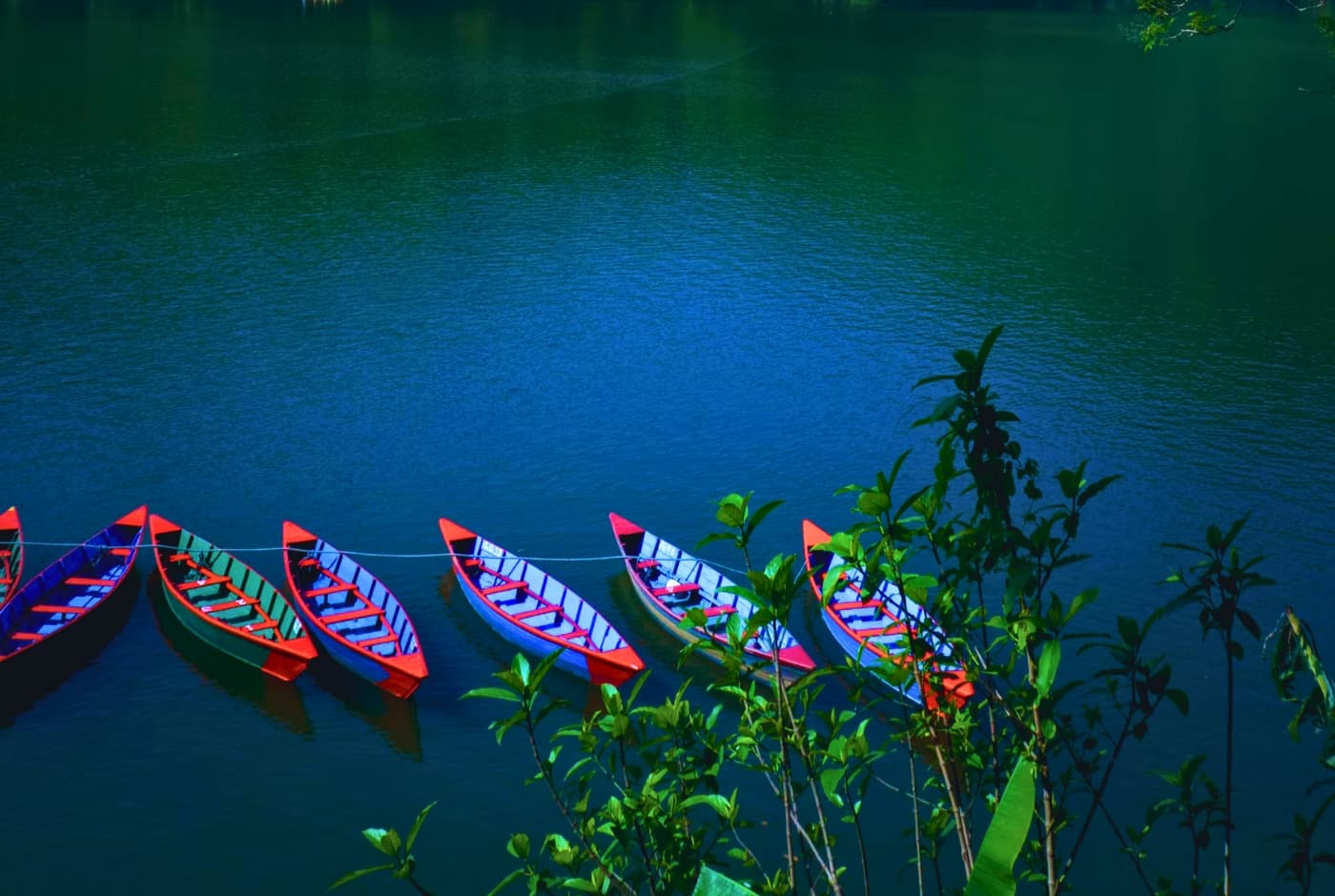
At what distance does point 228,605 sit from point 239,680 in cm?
154

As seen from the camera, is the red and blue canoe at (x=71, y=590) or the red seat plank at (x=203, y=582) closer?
the red and blue canoe at (x=71, y=590)

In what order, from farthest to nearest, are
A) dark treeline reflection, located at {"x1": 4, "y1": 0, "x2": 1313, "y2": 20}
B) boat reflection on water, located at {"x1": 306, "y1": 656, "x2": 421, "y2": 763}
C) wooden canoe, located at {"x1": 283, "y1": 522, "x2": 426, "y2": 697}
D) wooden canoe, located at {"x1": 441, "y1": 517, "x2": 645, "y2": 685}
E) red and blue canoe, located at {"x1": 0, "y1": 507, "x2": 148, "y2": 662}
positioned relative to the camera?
dark treeline reflection, located at {"x1": 4, "y1": 0, "x2": 1313, "y2": 20}
red and blue canoe, located at {"x1": 0, "y1": 507, "x2": 148, "y2": 662}
wooden canoe, located at {"x1": 441, "y1": 517, "x2": 645, "y2": 685}
wooden canoe, located at {"x1": 283, "y1": 522, "x2": 426, "y2": 697}
boat reflection on water, located at {"x1": 306, "y1": 656, "x2": 421, "y2": 763}

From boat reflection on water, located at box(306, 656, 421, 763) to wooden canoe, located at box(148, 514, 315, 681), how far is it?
0.78 meters

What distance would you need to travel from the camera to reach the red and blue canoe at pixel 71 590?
2306cm

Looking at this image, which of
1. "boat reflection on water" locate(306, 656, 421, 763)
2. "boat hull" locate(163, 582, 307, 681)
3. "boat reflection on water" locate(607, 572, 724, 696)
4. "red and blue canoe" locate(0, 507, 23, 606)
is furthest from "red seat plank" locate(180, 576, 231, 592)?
"boat reflection on water" locate(607, 572, 724, 696)

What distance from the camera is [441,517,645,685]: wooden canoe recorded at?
22.2 m

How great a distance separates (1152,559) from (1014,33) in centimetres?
6905

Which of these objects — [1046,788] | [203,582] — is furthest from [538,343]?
[1046,788]

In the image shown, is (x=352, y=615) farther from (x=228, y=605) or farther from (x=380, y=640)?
(x=228, y=605)

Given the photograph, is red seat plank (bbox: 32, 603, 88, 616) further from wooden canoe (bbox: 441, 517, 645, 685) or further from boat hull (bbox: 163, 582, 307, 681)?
wooden canoe (bbox: 441, 517, 645, 685)

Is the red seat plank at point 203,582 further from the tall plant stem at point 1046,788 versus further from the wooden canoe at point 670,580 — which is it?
the tall plant stem at point 1046,788

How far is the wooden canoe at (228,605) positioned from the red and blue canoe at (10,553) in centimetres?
230

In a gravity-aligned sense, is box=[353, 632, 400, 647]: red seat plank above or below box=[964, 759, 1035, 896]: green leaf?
below

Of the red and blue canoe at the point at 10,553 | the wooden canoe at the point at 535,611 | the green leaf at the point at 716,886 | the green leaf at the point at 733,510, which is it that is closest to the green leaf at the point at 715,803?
the green leaf at the point at 733,510
